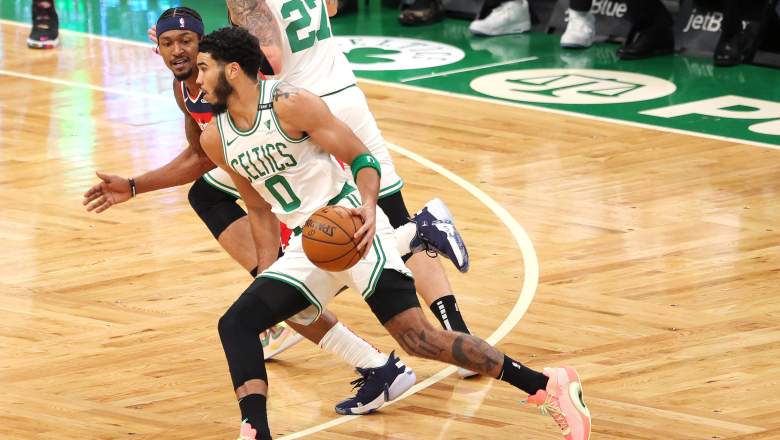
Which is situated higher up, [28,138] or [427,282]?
[427,282]

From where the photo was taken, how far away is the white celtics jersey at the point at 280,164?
562 centimetres

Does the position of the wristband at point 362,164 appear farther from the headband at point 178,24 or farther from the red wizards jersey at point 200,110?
the headband at point 178,24

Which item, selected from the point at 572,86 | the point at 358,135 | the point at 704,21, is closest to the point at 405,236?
the point at 358,135

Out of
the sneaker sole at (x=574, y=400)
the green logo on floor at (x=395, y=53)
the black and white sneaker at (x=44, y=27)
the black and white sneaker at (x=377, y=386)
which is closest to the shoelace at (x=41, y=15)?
the black and white sneaker at (x=44, y=27)

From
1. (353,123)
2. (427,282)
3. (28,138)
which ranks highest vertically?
(353,123)

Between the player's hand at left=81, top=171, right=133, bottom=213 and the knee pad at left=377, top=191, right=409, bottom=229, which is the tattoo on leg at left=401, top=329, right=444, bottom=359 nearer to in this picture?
the knee pad at left=377, top=191, right=409, bottom=229

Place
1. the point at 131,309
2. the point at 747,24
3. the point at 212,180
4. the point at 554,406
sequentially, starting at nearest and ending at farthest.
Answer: the point at 554,406 → the point at 212,180 → the point at 131,309 → the point at 747,24

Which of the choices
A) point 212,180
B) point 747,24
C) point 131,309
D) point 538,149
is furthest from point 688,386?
point 747,24

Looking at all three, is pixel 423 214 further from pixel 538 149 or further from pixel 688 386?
pixel 538 149

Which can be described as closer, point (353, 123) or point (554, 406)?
point (554, 406)

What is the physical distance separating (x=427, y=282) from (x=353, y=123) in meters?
0.78

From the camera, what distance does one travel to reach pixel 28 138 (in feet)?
35.3

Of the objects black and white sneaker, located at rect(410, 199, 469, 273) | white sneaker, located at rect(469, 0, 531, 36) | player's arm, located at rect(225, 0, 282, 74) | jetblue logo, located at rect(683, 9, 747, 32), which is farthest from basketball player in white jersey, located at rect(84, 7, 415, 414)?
white sneaker, located at rect(469, 0, 531, 36)

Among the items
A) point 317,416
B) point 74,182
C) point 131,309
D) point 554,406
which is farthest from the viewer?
point 74,182
